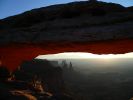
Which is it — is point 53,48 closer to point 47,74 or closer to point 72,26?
point 72,26

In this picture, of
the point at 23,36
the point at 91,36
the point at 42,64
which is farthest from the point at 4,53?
the point at 42,64

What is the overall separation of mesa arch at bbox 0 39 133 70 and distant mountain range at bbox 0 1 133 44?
32 cm

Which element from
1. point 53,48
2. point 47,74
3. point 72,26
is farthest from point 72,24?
point 47,74

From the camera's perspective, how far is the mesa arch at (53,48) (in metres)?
6.63

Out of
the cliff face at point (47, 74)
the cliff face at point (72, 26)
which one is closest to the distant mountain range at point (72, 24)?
the cliff face at point (72, 26)

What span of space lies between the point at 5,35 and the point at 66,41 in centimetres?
191

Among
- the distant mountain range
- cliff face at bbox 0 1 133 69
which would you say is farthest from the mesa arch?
the distant mountain range

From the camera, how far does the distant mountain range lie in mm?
5898

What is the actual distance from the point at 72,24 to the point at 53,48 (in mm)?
1384

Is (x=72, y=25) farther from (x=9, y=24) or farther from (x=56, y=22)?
(x=9, y=24)

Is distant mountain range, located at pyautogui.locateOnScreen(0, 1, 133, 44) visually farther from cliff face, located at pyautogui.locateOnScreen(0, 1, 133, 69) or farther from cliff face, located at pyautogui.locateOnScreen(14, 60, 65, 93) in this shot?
cliff face, located at pyautogui.locateOnScreen(14, 60, 65, 93)

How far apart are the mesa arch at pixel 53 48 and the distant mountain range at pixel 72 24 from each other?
1.06 feet

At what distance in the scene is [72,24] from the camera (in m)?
6.34

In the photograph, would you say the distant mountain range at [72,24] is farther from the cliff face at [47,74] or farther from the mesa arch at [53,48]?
the cliff face at [47,74]
